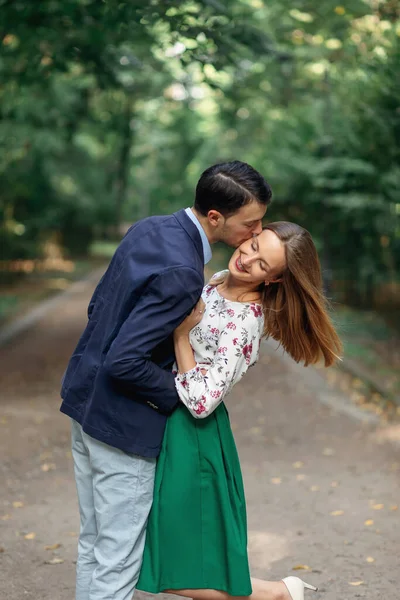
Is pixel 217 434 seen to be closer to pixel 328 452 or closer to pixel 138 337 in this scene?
pixel 138 337

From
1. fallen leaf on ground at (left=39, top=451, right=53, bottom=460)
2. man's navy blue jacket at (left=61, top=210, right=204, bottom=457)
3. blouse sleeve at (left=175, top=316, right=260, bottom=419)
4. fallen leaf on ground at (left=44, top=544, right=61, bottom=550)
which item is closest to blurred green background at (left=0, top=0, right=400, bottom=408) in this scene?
blouse sleeve at (left=175, top=316, right=260, bottom=419)

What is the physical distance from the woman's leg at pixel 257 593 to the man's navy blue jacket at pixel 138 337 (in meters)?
0.55

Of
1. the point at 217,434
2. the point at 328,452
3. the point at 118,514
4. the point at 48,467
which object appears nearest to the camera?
the point at 118,514

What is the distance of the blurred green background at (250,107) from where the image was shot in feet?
28.4

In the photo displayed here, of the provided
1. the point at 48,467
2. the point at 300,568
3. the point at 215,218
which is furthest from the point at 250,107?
the point at 215,218

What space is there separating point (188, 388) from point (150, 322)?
0.33 meters

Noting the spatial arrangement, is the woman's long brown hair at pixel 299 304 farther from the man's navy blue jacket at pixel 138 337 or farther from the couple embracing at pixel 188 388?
the man's navy blue jacket at pixel 138 337

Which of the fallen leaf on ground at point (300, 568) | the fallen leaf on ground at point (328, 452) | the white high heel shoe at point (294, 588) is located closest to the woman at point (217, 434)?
the white high heel shoe at point (294, 588)

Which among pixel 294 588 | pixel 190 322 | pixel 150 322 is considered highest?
pixel 150 322

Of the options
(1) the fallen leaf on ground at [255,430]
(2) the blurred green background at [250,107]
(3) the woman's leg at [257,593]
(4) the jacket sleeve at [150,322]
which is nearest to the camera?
(4) the jacket sleeve at [150,322]

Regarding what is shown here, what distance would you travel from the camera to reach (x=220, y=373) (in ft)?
9.61

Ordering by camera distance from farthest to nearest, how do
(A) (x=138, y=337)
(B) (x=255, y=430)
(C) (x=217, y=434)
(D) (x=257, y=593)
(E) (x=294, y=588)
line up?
1. (B) (x=255, y=430)
2. (E) (x=294, y=588)
3. (D) (x=257, y=593)
4. (C) (x=217, y=434)
5. (A) (x=138, y=337)

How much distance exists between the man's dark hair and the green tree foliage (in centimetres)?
474

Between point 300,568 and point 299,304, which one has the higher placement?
point 299,304
